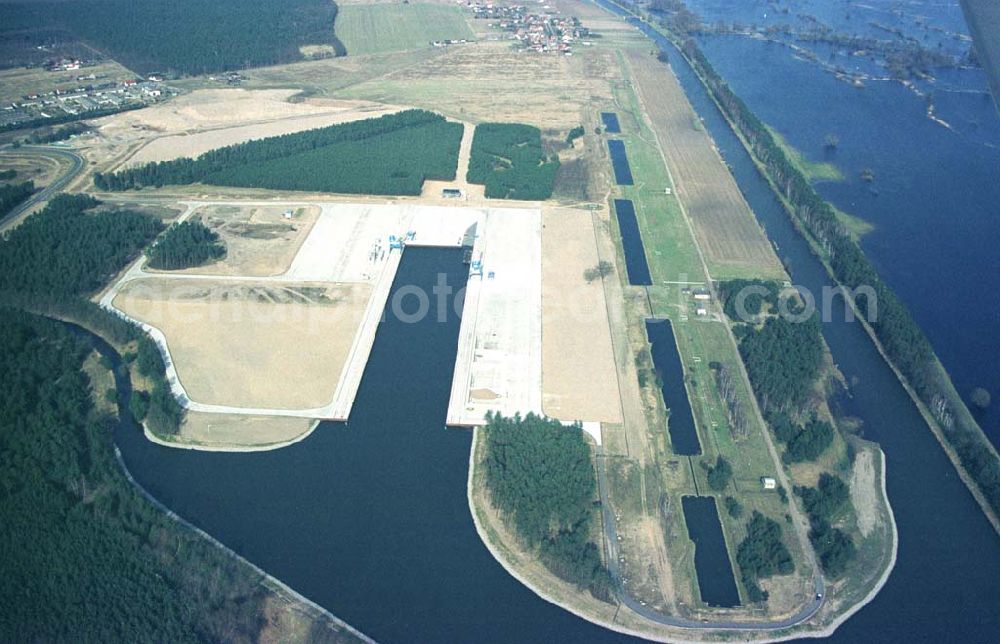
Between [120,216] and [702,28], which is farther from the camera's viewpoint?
[702,28]

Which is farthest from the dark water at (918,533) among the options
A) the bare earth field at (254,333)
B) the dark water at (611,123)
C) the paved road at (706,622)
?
the dark water at (611,123)

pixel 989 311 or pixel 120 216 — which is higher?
pixel 120 216

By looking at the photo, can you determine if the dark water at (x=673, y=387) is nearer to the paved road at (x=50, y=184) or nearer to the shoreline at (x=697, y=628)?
the shoreline at (x=697, y=628)

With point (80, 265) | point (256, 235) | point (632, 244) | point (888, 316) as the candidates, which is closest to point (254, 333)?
point (256, 235)

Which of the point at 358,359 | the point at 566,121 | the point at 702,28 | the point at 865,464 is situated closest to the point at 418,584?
the point at 358,359

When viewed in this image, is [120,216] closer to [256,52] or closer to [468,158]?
[468,158]

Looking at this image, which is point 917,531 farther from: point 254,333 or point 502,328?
point 254,333

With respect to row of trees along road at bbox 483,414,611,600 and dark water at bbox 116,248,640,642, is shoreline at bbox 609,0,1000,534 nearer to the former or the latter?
row of trees along road at bbox 483,414,611,600

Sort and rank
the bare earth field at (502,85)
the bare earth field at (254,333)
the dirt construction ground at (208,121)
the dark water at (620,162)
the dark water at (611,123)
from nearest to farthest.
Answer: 1. the bare earth field at (254,333)
2. the dark water at (620,162)
3. the dirt construction ground at (208,121)
4. the dark water at (611,123)
5. the bare earth field at (502,85)
